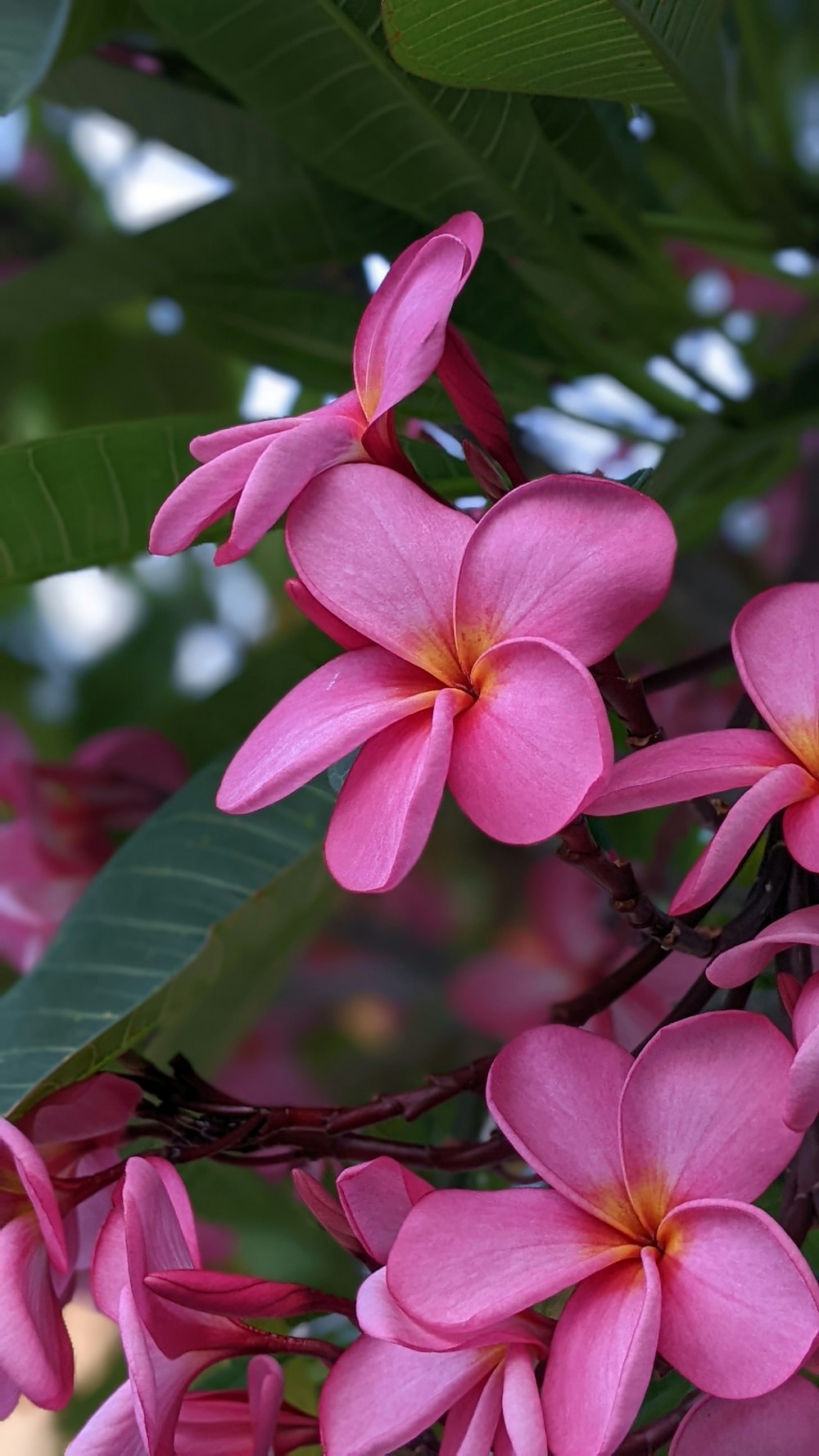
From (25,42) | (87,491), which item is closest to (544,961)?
(87,491)

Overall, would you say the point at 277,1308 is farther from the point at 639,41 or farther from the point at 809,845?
the point at 639,41

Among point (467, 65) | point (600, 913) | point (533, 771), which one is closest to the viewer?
point (533, 771)

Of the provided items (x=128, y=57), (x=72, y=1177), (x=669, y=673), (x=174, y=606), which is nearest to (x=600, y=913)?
(x=669, y=673)

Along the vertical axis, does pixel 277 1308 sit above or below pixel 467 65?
below

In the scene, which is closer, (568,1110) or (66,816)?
(568,1110)

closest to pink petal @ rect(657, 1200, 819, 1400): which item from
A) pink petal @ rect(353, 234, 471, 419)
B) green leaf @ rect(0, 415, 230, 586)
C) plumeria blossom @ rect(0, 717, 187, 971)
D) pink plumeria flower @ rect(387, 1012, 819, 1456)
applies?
pink plumeria flower @ rect(387, 1012, 819, 1456)

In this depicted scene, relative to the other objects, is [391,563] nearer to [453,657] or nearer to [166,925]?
[453,657]

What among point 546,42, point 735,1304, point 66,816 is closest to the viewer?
point 735,1304
